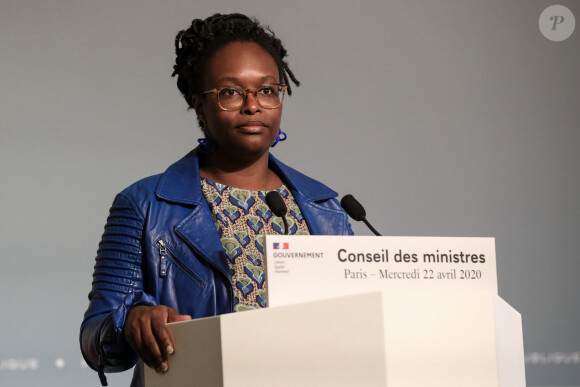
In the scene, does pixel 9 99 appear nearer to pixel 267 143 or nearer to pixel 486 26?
pixel 267 143

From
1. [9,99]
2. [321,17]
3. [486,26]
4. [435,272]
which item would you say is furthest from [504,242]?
[435,272]

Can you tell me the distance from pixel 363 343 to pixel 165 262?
2.85 feet

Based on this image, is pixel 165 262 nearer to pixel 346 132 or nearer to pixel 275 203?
pixel 275 203

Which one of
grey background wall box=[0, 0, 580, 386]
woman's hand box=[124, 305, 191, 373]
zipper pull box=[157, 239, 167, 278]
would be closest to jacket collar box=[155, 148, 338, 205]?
zipper pull box=[157, 239, 167, 278]

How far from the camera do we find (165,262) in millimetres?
2045

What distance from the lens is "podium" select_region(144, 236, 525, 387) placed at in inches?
50.1

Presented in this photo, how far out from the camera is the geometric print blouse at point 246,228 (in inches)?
81.1

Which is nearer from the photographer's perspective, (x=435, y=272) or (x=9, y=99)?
(x=435, y=272)

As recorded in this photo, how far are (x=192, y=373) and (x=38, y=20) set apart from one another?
2.61 meters

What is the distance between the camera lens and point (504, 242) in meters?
3.72

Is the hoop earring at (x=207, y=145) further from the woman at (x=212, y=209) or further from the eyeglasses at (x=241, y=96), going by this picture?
the eyeglasses at (x=241, y=96)

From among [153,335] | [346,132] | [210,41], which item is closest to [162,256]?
[153,335]

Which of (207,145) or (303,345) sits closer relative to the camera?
(303,345)

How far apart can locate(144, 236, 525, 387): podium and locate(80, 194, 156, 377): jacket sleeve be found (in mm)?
315
